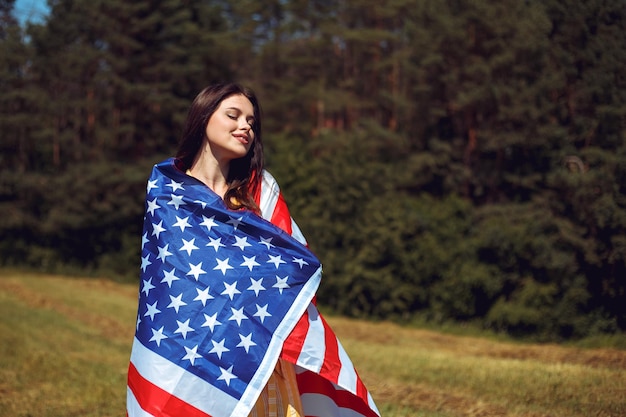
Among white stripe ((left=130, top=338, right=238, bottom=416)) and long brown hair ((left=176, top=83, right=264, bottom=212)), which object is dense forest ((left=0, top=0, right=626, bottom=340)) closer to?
long brown hair ((left=176, top=83, right=264, bottom=212))

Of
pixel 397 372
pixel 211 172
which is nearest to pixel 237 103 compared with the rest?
pixel 211 172

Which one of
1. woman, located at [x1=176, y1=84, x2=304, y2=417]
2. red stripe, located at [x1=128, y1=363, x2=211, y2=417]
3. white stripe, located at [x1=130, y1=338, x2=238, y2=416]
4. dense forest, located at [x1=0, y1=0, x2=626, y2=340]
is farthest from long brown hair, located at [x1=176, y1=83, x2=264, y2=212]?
dense forest, located at [x1=0, y1=0, x2=626, y2=340]

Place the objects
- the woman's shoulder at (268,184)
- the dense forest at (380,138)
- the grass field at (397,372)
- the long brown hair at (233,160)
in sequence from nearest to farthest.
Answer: the long brown hair at (233,160) < the woman's shoulder at (268,184) < the grass field at (397,372) < the dense forest at (380,138)

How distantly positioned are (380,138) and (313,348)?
18073mm

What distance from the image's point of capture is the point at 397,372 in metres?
8.05

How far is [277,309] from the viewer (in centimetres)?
301

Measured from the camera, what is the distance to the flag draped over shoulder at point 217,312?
9.53 ft

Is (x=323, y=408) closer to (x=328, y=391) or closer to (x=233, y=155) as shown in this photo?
(x=328, y=391)

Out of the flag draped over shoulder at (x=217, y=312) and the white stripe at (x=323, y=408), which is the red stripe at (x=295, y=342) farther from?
the white stripe at (x=323, y=408)

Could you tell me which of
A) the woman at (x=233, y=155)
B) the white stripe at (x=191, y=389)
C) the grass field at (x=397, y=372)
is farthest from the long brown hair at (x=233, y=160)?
the grass field at (x=397, y=372)

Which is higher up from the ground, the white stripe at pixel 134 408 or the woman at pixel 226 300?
the woman at pixel 226 300

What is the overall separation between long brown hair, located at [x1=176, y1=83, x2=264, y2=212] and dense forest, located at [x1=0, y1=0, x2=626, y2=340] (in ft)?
28.8

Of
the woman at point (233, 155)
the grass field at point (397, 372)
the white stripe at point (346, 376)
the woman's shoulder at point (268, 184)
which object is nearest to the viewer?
the white stripe at point (346, 376)

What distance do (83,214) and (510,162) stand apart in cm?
1431
